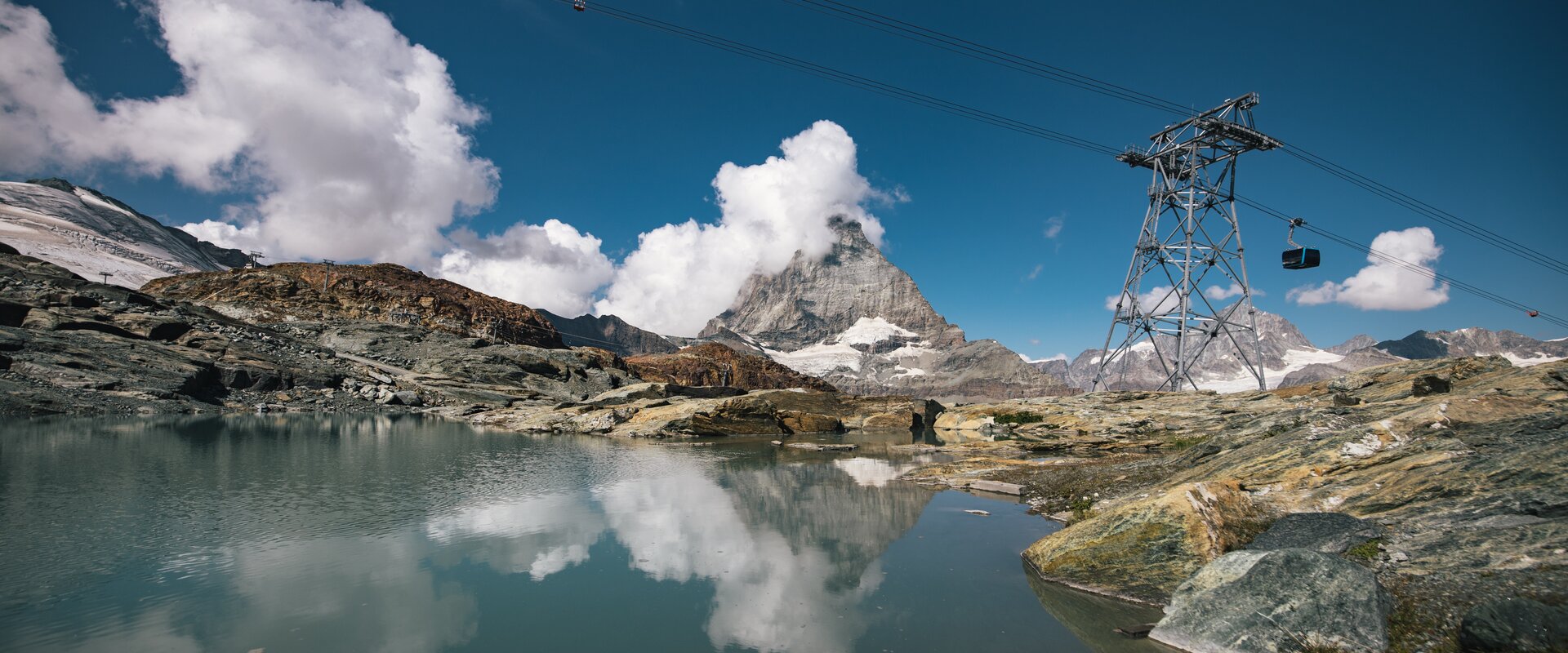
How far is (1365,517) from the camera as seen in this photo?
9945mm

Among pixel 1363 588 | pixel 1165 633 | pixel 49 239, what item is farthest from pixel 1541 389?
pixel 49 239

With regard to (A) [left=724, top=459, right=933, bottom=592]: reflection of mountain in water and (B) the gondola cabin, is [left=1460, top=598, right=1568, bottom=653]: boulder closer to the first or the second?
(A) [left=724, top=459, right=933, bottom=592]: reflection of mountain in water

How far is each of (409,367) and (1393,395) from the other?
10585cm

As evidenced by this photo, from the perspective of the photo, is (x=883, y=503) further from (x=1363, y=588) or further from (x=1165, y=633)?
(x=1363, y=588)

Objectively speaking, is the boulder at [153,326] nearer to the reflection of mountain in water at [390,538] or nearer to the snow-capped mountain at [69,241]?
the reflection of mountain in water at [390,538]

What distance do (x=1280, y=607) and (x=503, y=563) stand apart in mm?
13651

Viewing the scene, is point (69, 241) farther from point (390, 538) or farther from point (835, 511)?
point (835, 511)

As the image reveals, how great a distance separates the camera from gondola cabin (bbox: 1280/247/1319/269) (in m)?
37.9

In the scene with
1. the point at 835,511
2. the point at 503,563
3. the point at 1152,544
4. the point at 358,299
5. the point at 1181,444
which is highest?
the point at 358,299


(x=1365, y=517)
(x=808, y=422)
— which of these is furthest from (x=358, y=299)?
(x=1365, y=517)

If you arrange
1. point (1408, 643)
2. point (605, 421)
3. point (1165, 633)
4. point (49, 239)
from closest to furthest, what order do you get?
point (1408, 643)
point (1165, 633)
point (605, 421)
point (49, 239)

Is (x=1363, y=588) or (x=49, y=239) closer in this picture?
(x=1363, y=588)

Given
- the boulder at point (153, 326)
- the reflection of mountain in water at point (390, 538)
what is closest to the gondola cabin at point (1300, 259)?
the reflection of mountain in water at point (390, 538)

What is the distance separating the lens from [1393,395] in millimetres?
23203
